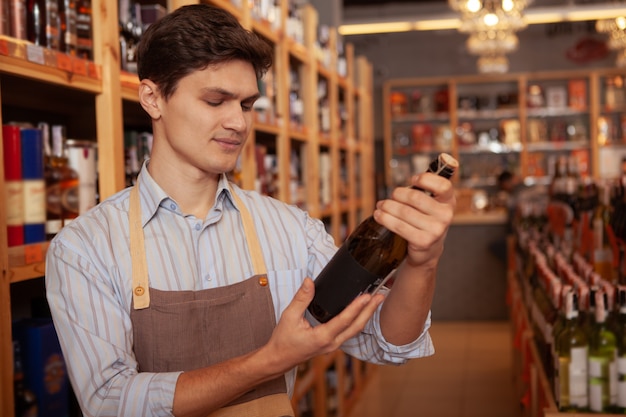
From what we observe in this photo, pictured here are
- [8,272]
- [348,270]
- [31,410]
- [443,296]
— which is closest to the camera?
[348,270]

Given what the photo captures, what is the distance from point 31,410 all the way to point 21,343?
17 cm

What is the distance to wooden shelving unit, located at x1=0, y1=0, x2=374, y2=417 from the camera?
1768 mm

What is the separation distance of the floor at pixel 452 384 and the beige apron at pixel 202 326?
11.5ft

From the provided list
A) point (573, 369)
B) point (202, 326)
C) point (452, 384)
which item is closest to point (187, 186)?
point (202, 326)

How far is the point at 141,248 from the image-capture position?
1.51 m

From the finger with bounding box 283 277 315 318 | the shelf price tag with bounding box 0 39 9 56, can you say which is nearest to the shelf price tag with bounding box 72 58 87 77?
the shelf price tag with bounding box 0 39 9 56

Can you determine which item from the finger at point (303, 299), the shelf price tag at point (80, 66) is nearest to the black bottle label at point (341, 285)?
the finger at point (303, 299)

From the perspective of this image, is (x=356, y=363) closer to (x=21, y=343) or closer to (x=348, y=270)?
(x=21, y=343)

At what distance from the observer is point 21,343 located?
1.96 m

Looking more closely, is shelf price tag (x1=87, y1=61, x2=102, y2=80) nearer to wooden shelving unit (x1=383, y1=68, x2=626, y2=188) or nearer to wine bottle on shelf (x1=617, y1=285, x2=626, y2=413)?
wine bottle on shelf (x1=617, y1=285, x2=626, y2=413)

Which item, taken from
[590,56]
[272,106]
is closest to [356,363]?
[272,106]

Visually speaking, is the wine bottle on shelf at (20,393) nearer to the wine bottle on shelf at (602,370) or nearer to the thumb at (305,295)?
the thumb at (305,295)

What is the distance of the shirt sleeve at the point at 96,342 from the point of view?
1.32 m

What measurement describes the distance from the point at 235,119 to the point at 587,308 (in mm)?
1344
